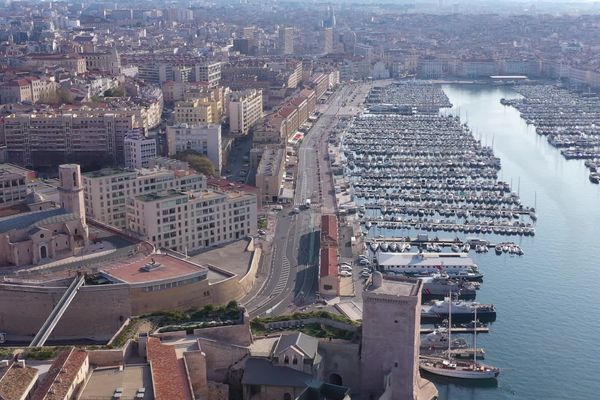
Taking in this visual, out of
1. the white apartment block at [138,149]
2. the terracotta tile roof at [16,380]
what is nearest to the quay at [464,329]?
the terracotta tile roof at [16,380]

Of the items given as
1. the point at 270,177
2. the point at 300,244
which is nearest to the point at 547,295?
the point at 300,244

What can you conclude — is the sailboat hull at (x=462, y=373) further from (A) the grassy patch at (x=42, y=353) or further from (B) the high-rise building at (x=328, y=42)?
(B) the high-rise building at (x=328, y=42)

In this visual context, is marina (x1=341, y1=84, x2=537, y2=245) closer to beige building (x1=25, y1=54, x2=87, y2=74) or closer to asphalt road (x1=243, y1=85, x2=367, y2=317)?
asphalt road (x1=243, y1=85, x2=367, y2=317)

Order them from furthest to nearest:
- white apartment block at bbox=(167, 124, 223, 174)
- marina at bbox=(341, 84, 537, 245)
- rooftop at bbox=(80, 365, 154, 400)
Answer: white apartment block at bbox=(167, 124, 223, 174), marina at bbox=(341, 84, 537, 245), rooftop at bbox=(80, 365, 154, 400)

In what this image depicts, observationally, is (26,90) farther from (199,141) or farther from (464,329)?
(464,329)

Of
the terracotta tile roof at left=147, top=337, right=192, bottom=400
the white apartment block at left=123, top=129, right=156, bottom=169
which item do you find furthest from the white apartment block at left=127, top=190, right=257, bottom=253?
the white apartment block at left=123, top=129, right=156, bottom=169
